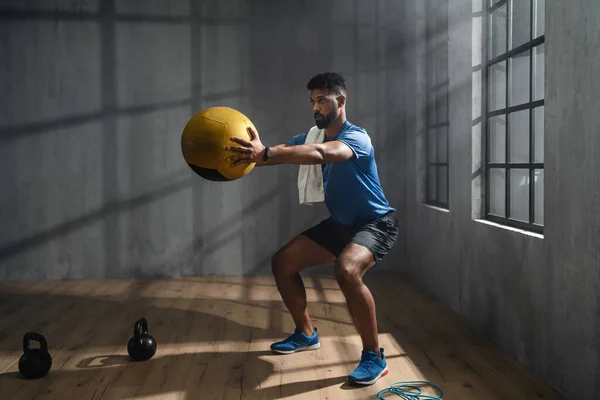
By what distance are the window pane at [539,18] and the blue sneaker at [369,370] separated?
1.73m

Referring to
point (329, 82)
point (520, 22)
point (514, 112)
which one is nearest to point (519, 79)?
point (514, 112)

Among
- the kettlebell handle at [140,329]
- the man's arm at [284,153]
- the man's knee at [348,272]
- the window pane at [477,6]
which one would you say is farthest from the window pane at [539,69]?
the kettlebell handle at [140,329]

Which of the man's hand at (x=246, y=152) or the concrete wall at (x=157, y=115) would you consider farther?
the concrete wall at (x=157, y=115)

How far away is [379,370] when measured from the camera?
110 inches

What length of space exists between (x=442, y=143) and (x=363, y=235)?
2.31 metres

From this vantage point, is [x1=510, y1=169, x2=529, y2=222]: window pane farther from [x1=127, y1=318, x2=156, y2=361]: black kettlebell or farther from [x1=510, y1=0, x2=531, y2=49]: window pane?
[x1=127, y1=318, x2=156, y2=361]: black kettlebell

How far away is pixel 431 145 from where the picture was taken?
5.28 m

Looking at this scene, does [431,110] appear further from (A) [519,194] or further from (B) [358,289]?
(B) [358,289]

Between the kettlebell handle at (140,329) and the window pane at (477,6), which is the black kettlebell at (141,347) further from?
the window pane at (477,6)

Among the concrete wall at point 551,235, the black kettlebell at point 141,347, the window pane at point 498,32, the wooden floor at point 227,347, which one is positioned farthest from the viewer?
the window pane at point 498,32

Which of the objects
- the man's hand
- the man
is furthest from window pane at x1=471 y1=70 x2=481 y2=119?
the man's hand

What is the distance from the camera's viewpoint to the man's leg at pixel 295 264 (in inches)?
126

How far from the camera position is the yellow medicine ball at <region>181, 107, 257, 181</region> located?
94.8 inches

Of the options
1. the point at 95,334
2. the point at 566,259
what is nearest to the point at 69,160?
Answer: the point at 95,334
